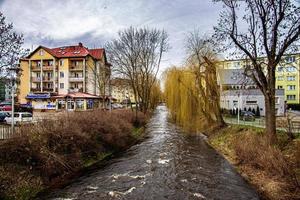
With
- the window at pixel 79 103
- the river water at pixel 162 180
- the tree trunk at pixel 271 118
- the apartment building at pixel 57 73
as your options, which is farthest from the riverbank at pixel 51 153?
the apartment building at pixel 57 73

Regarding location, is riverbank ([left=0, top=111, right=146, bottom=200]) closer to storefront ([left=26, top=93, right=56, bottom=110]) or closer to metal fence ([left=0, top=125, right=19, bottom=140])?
metal fence ([left=0, top=125, right=19, bottom=140])

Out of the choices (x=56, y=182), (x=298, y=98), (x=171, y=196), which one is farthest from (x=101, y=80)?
(x=298, y=98)

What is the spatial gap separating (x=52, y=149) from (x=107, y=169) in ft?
9.83

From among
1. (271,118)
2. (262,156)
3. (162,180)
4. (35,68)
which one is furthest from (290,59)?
(35,68)

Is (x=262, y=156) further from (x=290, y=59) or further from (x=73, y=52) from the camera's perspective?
(x=73, y=52)

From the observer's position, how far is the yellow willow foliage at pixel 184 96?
27953 mm

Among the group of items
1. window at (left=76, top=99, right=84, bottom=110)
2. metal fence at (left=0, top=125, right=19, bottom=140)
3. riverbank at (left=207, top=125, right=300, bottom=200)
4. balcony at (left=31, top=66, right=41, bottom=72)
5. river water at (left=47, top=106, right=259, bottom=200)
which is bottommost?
river water at (left=47, top=106, right=259, bottom=200)

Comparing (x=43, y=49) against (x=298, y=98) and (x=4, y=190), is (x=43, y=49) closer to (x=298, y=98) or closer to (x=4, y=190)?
(x=4, y=190)

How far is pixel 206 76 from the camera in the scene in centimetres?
2484

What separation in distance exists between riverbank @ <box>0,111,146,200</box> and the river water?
1.01 meters

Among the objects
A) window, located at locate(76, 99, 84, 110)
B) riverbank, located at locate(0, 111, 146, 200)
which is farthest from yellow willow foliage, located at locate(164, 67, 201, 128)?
window, located at locate(76, 99, 84, 110)

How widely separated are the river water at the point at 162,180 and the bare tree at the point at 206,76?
8.68m

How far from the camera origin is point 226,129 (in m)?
22.5

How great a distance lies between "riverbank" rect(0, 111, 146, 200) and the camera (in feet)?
31.7
